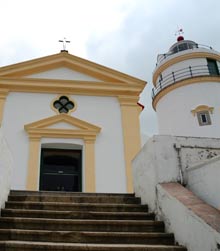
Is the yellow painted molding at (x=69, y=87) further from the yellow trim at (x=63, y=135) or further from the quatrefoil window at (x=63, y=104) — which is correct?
the yellow trim at (x=63, y=135)

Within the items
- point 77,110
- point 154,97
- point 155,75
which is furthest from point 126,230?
point 155,75

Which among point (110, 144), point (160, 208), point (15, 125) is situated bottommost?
point (160, 208)

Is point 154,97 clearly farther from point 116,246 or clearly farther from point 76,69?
point 116,246

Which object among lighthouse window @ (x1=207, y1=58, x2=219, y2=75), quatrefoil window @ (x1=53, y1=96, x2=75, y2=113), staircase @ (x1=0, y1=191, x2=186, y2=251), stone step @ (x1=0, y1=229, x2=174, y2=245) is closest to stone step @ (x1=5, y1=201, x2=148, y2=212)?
staircase @ (x1=0, y1=191, x2=186, y2=251)

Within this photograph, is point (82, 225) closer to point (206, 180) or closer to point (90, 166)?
point (206, 180)

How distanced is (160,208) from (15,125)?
23.0ft

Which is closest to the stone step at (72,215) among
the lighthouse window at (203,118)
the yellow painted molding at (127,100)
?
the yellow painted molding at (127,100)

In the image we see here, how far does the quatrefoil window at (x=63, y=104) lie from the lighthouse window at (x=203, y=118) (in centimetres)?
744

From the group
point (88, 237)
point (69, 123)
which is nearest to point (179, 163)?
point (88, 237)

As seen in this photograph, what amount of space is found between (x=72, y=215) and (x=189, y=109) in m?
12.4

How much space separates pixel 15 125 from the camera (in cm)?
1106

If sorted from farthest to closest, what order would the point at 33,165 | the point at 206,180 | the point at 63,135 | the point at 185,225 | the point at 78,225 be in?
the point at 63,135, the point at 33,165, the point at 206,180, the point at 78,225, the point at 185,225

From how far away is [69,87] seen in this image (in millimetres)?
11875

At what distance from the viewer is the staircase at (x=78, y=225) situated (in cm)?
436
